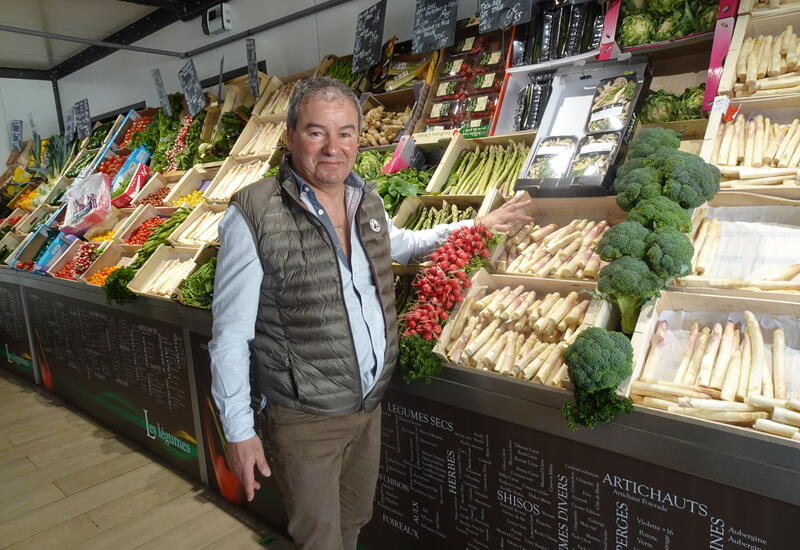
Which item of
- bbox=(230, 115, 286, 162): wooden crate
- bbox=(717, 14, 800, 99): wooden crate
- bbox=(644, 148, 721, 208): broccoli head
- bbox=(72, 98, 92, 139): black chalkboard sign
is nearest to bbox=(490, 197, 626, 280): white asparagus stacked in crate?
bbox=(644, 148, 721, 208): broccoli head

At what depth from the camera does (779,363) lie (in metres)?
1.75

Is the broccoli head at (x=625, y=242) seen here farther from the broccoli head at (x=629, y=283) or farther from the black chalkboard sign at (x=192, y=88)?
the black chalkboard sign at (x=192, y=88)

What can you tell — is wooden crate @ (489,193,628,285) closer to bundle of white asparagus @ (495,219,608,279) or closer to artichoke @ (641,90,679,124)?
bundle of white asparagus @ (495,219,608,279)

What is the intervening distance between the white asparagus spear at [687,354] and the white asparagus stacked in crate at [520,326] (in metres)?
0.28

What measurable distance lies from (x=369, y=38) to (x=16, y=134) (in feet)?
24.3

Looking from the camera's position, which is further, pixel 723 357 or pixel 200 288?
pixel 200 288

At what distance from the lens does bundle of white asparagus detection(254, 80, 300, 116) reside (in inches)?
189

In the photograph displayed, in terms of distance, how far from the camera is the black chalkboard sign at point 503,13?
3061 mm

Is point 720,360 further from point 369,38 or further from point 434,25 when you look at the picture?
point 369,38

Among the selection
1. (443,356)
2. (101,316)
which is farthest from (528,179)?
(101,316)

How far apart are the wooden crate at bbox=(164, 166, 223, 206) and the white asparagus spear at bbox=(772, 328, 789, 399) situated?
4.25m

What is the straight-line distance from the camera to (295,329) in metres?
1.89

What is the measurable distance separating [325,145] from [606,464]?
55.4 inches

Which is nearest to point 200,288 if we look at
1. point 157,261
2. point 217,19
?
point 157,261
